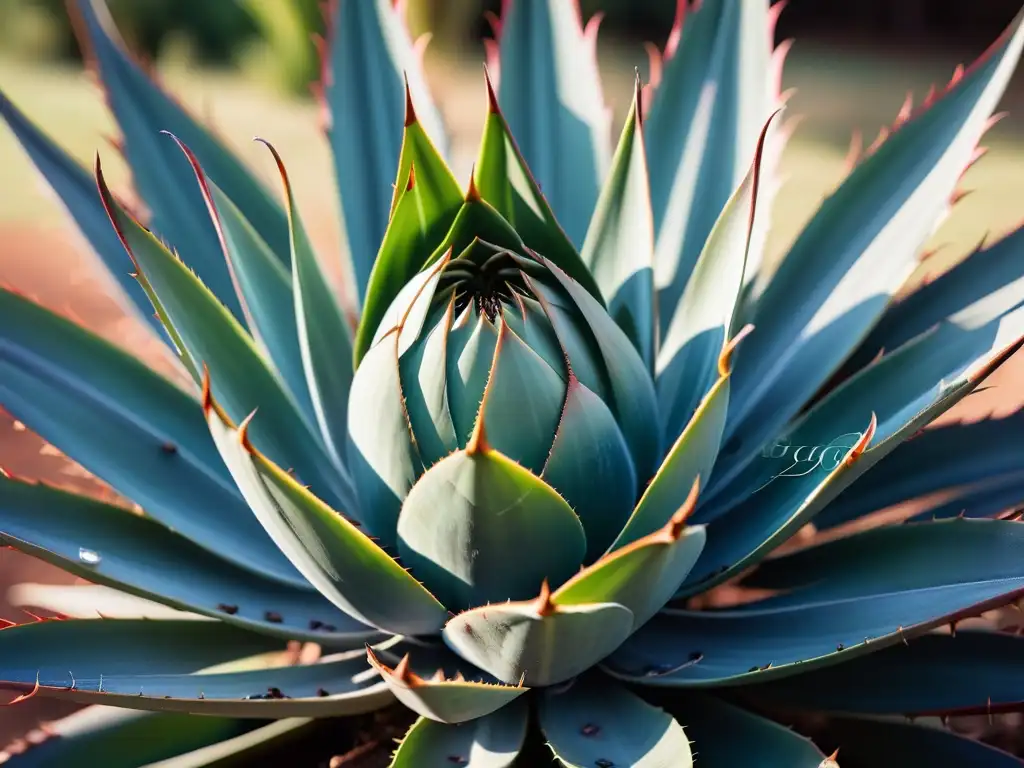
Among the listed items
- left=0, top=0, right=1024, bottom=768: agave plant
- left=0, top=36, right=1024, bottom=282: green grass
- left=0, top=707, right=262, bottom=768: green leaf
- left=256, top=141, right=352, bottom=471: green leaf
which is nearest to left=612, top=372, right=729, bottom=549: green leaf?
left=0, top=0, right=1024, bottom=768: agave plant

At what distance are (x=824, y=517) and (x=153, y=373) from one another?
947 millimetres

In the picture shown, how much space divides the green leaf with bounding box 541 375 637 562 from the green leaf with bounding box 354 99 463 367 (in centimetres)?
25

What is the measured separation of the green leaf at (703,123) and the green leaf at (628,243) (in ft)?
0.37

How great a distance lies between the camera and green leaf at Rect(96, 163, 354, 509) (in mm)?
1106

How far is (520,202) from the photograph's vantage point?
3.85 feet

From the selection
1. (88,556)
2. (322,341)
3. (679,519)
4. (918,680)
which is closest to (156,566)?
(88,556)

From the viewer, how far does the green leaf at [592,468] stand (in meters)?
0.98

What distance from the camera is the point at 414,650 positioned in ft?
3.67

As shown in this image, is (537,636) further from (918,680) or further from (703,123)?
(703,123)

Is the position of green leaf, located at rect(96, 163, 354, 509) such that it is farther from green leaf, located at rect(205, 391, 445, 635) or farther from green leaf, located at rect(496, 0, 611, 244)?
green leaf, located at rect(496, 0, 611, 244)

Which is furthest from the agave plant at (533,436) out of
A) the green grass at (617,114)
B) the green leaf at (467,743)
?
the green grass at (617,114)

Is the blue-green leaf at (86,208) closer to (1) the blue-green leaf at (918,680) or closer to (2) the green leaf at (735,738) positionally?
(2) the green leaf at (735,738)

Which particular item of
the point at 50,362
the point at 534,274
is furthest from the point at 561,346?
the point at 50,362

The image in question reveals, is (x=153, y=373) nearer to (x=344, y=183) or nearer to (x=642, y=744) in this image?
(x=344, y=183)
